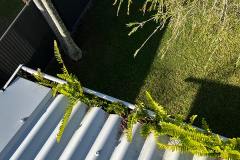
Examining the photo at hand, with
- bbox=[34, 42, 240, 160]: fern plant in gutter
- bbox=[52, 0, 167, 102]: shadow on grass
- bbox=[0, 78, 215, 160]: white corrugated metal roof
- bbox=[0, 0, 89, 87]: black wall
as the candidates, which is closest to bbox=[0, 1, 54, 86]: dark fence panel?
bbox=[0, 0, 89, 87]: black wall

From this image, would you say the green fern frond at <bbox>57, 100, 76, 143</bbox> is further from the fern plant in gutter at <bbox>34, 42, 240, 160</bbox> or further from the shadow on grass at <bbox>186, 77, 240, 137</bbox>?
the shadow on grass at <bbox>186, 77, 240, 137</bbox>

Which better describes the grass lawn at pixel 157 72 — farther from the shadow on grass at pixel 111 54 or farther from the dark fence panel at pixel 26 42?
the dark fence panel at pixel 26 42

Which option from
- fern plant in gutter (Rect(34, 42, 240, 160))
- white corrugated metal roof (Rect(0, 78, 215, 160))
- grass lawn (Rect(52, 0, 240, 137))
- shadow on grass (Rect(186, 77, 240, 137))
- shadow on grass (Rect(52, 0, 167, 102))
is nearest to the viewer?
fern plant in gutter (Rect(34, 42, 240, 160))

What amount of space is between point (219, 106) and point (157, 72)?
1.70 metres

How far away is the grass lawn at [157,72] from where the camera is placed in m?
9.55

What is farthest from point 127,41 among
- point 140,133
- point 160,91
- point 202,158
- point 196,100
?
point 202,158

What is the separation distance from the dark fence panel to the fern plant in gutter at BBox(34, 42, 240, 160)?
4.81 ft

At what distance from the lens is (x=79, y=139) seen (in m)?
7.55

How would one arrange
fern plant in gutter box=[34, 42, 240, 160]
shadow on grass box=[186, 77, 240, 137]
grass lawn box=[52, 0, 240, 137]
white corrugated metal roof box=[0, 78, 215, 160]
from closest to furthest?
fern plant in gutter box=[34, 42, 240, 160]
white corrugated metal roof box=[0, 78, 215, 160]
shadow on grass box=[186, 77, 240, 137]
grass lawn box=[52, 0, 240, 137]

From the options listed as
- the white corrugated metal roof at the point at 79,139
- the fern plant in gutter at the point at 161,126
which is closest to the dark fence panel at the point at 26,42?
the fern plant in gutter at the point at 161,126

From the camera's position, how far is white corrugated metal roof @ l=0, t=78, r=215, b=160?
729cm

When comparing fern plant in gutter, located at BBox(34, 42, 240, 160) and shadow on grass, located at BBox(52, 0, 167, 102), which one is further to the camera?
shadow on grass, located at BBox(52, 0, 167, 102)

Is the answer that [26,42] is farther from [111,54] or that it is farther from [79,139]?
[79,139]

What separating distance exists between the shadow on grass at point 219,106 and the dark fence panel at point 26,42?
364cm
